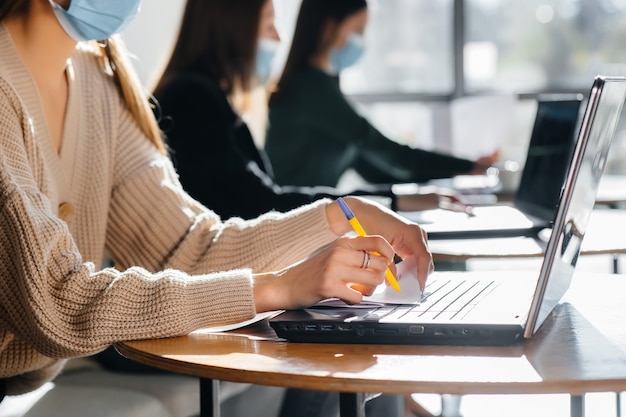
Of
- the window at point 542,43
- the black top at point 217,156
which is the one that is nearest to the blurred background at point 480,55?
the window at point 542,43

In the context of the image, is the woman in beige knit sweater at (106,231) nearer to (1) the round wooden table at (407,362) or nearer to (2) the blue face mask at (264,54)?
(1) the round wooden table at (407,362)

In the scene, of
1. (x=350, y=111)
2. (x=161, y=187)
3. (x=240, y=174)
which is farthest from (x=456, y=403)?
(x=161, y=187)

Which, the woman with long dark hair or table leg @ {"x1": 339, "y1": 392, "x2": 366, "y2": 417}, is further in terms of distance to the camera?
the woman with long dark hair

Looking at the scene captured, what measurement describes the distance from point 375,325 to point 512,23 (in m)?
3.80

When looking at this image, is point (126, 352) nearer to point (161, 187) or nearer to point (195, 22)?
point (161, 187)

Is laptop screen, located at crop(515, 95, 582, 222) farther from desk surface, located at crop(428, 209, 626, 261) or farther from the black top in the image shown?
the black top

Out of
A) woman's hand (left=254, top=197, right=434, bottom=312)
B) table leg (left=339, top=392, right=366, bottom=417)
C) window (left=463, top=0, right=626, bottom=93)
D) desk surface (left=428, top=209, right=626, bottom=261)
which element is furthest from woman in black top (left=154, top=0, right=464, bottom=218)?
window (left=463, top=0, right=626, bottom=93)

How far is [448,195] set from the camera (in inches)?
83.4

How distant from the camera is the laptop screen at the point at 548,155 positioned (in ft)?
6.47

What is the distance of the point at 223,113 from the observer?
2117 mm

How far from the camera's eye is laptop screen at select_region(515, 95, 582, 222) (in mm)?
1972

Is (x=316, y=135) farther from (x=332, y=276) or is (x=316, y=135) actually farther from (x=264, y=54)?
(x=332, y=276)

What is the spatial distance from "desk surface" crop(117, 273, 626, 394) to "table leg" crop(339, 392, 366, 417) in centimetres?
3

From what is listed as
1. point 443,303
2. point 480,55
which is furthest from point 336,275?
point 480,55
